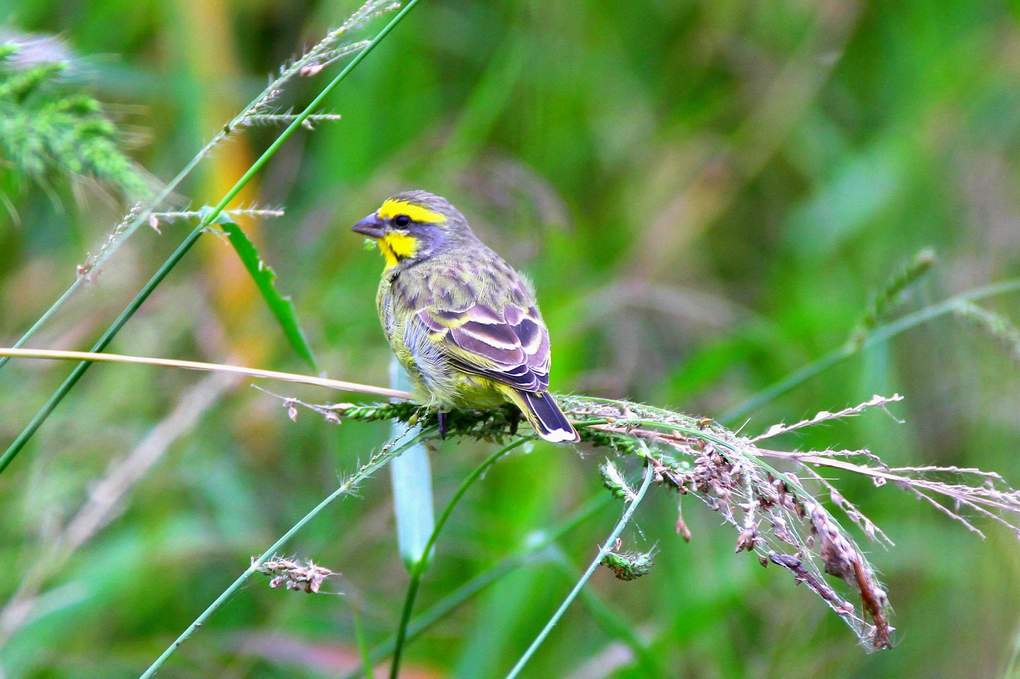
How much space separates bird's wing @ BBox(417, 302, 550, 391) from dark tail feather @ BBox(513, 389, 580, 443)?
100 millimetres

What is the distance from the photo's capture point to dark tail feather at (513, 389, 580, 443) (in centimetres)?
239

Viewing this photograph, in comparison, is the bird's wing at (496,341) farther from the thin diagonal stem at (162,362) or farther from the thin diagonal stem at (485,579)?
the thin diagonal stem at (162,362)

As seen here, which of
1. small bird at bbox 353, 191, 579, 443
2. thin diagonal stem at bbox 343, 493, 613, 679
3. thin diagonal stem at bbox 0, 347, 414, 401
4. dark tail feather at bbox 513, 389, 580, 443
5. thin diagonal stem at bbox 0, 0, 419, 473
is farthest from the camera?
small bird at bbox 353, 191, 579, 443

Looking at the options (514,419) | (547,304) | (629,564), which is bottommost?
(547,304)

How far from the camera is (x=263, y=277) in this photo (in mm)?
2277

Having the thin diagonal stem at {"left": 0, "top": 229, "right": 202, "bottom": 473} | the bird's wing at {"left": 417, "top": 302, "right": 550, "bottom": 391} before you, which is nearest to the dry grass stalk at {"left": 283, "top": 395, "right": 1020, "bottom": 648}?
the thin diagonal stem at {"left": 0, "top": 229, "right": 202, "bottom": 473}

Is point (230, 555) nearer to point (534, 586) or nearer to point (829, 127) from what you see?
point (534, 586)

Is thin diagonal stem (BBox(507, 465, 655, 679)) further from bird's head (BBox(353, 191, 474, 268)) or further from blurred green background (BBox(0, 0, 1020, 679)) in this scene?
bird's head (BBox(353, 191, 474, 268))

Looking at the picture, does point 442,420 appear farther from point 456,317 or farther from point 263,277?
point 456,317

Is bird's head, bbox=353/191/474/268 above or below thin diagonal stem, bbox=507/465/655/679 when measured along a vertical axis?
below

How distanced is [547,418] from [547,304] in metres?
1.96

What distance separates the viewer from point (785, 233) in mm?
5633

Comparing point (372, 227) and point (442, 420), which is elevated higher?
point (442, 420)

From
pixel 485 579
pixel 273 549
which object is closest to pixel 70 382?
pixel 273 549
